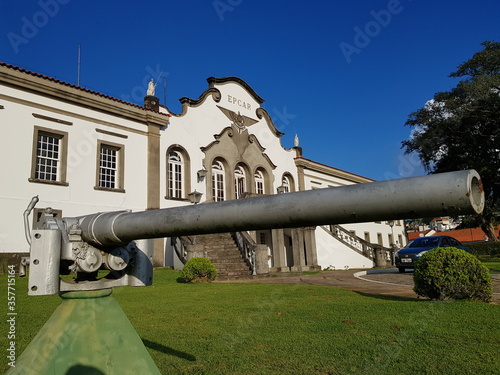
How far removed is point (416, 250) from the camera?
16875 millimetres

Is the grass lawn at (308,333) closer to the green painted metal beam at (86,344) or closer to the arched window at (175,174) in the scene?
the green painted metal beam at (86,344)

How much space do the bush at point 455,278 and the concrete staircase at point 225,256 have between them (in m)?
8.48

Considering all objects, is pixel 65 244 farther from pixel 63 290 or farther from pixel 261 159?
pixel 261 159

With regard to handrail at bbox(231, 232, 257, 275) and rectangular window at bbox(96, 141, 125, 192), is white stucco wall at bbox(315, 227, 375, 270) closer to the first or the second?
handrail at bbox(231, 232, 257, 275)

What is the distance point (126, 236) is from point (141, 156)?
17.9 m

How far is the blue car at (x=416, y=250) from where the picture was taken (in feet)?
54.3

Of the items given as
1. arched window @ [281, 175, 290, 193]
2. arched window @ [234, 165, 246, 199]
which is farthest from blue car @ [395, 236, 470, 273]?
arched window @ [281, 175, 290, 193]

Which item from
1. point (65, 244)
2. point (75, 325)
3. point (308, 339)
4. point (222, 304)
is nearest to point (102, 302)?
point (75, 325)

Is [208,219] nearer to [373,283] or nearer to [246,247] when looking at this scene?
[373,283]

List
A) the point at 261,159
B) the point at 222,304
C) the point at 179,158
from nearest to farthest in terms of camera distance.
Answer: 1. the point at 222,304
2. the point at 179,158
3. the point at 261,159

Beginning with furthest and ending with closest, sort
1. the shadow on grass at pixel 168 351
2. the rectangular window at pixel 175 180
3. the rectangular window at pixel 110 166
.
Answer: the rectangular window at pixel 175 180, the rectangular window at pixel 110 166, the shadow on grass at pixel 168 351

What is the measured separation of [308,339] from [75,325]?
368cm

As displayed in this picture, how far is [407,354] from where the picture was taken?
4.09 meters

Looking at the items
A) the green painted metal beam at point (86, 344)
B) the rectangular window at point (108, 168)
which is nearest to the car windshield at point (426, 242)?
the rectangular window at point (108, 168)
